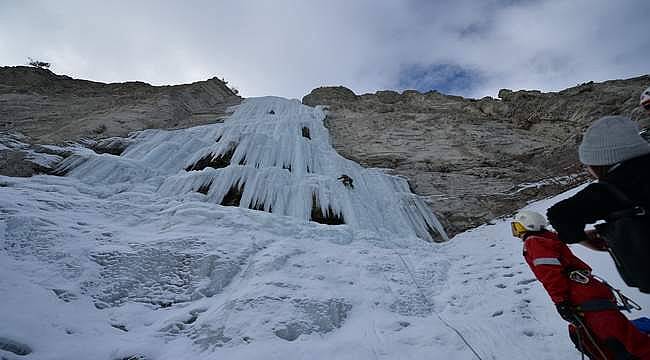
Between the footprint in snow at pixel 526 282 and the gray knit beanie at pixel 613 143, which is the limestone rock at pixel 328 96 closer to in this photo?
the footprint in snow at pixel 526 282

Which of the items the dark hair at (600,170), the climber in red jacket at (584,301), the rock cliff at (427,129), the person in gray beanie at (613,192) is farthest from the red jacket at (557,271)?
the rock cliff at (427,129)

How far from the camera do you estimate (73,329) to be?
152 inches

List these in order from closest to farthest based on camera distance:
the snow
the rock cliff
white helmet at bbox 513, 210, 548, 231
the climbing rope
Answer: white helmet at bbox 513, 210, 548, 231 → the climbing rope → the snow → the rock cliff

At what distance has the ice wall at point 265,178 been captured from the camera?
9.49m

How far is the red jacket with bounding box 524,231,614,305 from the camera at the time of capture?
251cm

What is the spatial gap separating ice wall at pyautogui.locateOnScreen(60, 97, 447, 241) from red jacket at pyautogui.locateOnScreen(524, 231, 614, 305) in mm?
6204

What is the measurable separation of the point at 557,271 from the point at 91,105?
2341 cm

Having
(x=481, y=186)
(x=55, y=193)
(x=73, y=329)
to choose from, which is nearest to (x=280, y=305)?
(x=73, y=329)

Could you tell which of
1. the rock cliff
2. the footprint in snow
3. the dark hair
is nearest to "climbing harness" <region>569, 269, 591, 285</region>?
the dark hair

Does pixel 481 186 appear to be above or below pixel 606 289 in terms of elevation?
above

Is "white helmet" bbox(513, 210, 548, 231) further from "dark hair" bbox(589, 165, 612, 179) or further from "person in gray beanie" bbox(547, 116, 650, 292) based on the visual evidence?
"dark hair" bbox(589, 165, 612, 179)

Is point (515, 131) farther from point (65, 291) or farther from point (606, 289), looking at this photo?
point (65, 291)

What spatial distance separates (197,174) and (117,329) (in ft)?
21.0

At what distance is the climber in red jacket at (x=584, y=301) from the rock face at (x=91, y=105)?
1497 centimetres
